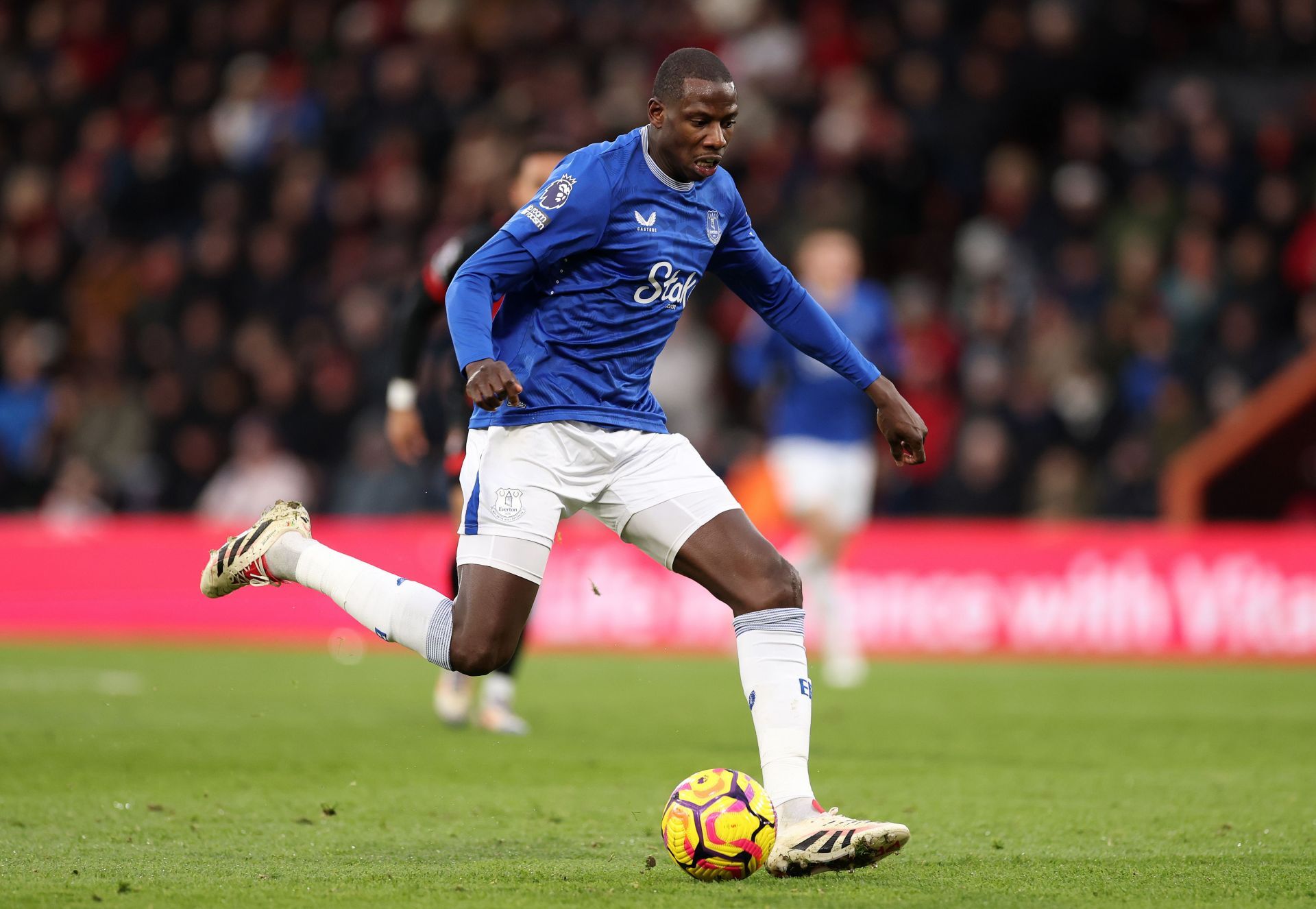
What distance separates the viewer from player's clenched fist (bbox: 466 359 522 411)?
455 centimetres

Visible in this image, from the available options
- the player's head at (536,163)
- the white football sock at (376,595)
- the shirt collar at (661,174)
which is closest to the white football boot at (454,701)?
the player's head at (536,163)

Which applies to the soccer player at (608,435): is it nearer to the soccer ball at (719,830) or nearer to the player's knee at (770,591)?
the player's knee at (770,591)

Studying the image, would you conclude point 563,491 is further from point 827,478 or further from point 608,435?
point 827,478

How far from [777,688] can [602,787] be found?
1689 mm

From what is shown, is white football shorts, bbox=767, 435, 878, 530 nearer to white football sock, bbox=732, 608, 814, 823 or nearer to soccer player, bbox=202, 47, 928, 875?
soccer player, bbox=202, 47, 928, 875

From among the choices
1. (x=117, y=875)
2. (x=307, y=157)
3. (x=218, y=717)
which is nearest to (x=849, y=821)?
(x=117, y=875)

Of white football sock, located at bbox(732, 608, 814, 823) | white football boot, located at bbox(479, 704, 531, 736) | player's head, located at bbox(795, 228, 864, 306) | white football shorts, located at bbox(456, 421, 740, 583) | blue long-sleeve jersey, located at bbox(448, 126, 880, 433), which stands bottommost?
white football boot, located at bbox(479, 704, 531, 736)

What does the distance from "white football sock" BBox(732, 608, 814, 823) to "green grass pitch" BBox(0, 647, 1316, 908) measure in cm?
33

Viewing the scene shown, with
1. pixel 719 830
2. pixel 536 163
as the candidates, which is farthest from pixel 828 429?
pixel 719 830

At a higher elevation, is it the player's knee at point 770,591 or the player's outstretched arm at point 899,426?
the player's outstretched arm at point 899,426

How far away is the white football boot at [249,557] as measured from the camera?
5.29 m

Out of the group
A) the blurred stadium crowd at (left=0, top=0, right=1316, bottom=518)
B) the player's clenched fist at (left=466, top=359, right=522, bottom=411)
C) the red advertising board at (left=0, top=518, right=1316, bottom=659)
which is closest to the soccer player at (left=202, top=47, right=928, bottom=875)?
the player's clenched fist at (left=466, top=359, right=522, bottom=411)

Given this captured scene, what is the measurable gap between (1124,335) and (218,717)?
8.16 meters

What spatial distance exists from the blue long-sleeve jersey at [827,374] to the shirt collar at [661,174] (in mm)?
5960
